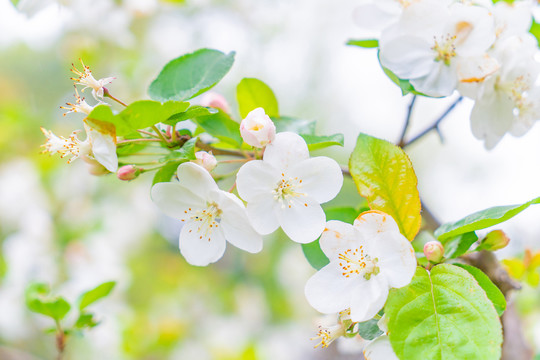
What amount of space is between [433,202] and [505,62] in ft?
14.2

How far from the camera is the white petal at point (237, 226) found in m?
0.55

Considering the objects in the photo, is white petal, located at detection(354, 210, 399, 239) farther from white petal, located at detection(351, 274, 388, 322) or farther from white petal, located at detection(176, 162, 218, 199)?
white petal, located at detection(176, 162, 218, 199)

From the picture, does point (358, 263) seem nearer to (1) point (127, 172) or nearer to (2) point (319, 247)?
(2) point (319, 247)

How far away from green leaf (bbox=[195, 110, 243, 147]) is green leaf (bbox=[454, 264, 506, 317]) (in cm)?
33

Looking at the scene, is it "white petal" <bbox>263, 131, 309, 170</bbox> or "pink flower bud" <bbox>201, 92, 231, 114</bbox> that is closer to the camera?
"white petal" <bbox>263, 131, 309, 170</bbox>

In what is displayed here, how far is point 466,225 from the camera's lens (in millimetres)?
523

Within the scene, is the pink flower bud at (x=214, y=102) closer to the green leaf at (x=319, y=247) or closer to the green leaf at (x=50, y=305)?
the green leaf at (x=319, y=247)

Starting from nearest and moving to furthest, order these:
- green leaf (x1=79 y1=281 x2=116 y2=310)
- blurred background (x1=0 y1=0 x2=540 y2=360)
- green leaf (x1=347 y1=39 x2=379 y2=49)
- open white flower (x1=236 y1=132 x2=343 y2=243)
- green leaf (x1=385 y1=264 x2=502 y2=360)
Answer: green leaf (x1=385 y1=264 x2=502 y2=360) → open white flower (x1=236 y1=132 x2=343 y2=243) → green leaf (x1=347 y1=39 x2=379 y2=49) → green leaf (x1=79 y1=281 x2=116 y2=310) → blurred background (x1=0 y1=0 x2=540 y2=360)

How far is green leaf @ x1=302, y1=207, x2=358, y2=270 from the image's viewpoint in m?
0.59

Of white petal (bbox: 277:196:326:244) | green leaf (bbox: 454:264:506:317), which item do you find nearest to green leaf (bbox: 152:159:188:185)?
white petal (bbox: 277:196:326:244)

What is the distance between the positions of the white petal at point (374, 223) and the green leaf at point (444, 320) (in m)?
0.06

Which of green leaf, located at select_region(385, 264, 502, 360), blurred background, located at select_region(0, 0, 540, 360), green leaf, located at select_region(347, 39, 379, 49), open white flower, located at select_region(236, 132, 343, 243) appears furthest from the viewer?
blurred background, located at select_region(0, 0, 540, 360)

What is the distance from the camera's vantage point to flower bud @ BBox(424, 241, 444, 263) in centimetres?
54

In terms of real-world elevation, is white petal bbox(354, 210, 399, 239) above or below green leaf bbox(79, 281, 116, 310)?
above
